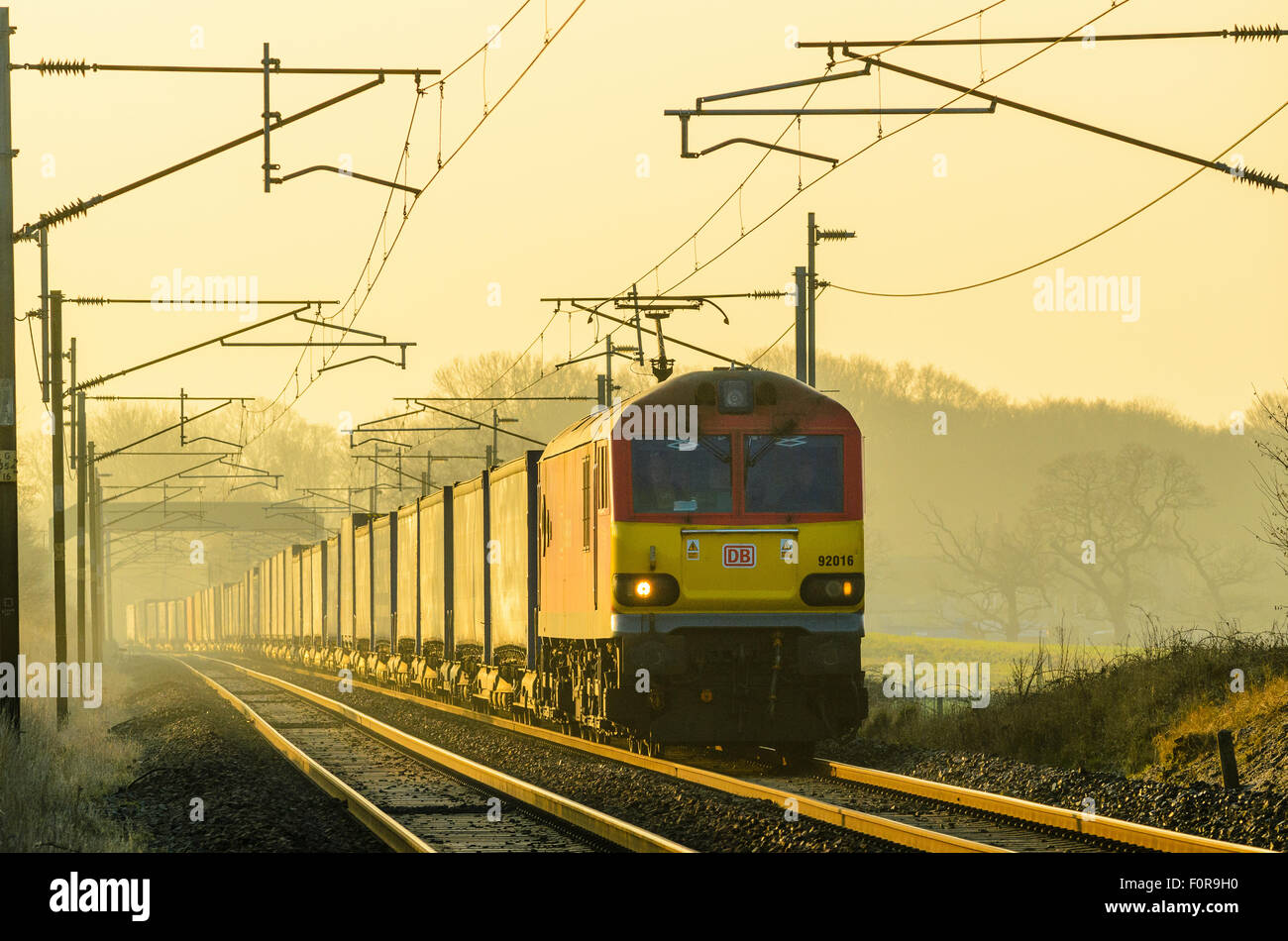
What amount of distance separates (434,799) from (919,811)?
4302 millimetres

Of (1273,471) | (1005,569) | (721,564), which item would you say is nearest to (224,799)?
(721,564)

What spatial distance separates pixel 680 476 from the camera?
16.0 meters

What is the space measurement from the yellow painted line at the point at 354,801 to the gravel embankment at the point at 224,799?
103mm

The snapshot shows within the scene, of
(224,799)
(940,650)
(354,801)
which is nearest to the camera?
(354,801)

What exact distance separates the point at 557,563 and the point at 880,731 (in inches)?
192

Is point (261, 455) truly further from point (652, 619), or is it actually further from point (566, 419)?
point (652, 619)

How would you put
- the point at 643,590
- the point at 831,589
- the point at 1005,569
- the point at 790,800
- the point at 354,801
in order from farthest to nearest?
the point at 1005,569, the point at 831,589, the point at 643,590, the point at 354,801, the point at 790,800

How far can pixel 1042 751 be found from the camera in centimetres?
1722

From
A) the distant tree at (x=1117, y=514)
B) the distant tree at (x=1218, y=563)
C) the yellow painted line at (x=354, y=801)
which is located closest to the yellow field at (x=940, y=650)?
the distant tree at (x=1117, y=514)

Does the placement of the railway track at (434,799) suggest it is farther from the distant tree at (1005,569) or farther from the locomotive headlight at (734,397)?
the distant tree at (1005,569)

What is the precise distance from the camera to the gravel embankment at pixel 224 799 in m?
12.4

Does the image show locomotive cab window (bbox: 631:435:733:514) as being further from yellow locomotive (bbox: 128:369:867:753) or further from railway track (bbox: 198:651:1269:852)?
railway track (bbox: 198:651:1269:852)

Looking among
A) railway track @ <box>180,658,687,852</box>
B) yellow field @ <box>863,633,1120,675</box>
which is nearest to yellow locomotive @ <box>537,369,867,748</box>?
railway track @ <box>180,658,687,852</box>

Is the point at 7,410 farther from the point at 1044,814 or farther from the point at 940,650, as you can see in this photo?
the point at 940,650
